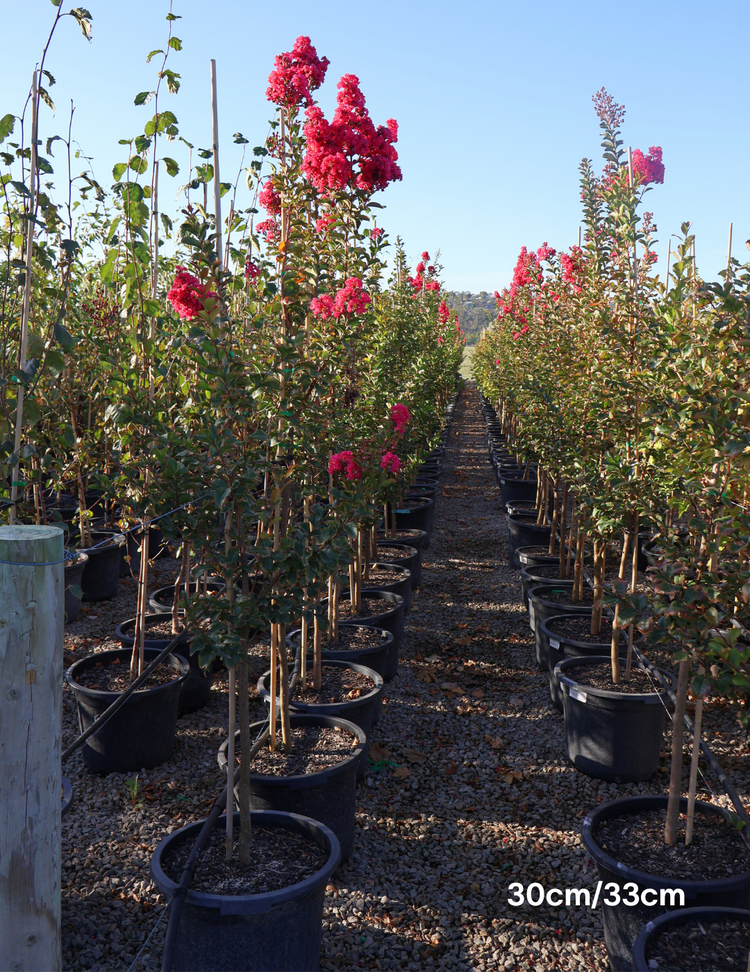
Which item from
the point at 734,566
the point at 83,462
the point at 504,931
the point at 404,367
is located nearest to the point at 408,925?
the point at 504,931

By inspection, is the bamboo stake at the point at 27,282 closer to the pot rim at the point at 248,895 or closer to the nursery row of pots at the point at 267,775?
the nursery row of pots at the point at 267,775

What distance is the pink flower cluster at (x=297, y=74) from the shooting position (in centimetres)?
293

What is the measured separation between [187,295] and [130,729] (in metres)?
2.06

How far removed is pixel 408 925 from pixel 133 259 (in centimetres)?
268

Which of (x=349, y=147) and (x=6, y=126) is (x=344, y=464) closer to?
(x=349, y=147)

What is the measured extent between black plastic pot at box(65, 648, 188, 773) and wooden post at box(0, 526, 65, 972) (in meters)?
1.80

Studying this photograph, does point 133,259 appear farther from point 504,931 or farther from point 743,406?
point 504,931

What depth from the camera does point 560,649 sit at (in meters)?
4.15

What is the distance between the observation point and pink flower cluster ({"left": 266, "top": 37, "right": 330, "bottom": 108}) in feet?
9.60

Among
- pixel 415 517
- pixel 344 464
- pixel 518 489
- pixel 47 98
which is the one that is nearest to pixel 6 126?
pixel 47 98

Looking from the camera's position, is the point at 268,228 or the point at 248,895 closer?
the point at 248,895

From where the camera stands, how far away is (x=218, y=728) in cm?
382

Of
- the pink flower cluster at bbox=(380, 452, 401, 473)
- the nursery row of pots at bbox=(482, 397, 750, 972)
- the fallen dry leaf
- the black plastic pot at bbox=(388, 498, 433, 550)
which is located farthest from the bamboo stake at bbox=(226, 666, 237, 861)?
the black plastic pot at bbox=(388, 498, 433, 550)

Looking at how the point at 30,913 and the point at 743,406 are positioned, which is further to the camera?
the point at 743,406
